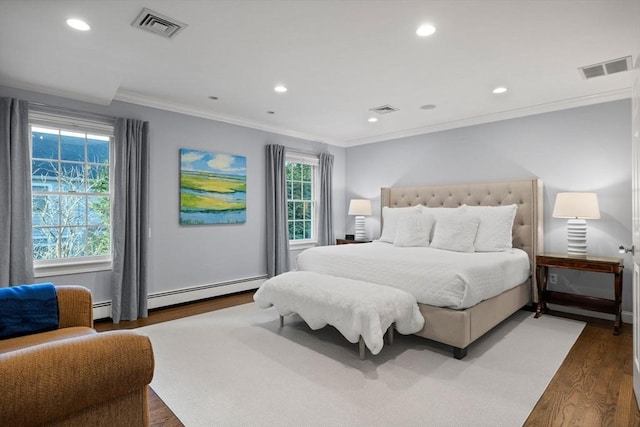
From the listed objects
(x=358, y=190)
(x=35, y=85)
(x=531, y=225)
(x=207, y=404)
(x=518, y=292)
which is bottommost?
(x=207, y=404)

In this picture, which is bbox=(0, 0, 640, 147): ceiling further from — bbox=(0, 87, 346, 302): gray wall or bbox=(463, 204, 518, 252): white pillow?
bbox=(463, 204, 518, 252): white pillow

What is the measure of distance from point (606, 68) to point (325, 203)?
4103 millimetres

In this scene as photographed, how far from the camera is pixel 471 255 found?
142 inches

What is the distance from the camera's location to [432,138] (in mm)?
5332

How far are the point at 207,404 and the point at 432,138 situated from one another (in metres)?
4.65

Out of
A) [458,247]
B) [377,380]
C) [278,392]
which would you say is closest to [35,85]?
[278,392]

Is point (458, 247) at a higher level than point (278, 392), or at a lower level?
higher

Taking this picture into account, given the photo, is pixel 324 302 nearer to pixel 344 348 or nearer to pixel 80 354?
pixel 344 348

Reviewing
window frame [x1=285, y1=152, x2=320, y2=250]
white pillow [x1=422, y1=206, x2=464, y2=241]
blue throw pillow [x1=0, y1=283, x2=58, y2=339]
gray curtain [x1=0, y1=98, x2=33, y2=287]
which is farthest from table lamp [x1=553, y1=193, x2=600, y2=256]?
gray curtain [x1=0, y1=98, x2=33, y2=287]

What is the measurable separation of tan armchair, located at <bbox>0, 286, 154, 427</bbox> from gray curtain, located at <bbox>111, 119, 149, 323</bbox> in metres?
2.80

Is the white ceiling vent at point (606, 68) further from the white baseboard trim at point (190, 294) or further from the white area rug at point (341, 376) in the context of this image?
the white baseboard trim at point (190, 294)

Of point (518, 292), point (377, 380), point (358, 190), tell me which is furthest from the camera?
point (358, 190)

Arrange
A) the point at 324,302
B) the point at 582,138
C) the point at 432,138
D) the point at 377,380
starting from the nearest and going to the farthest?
the point at 377,380
the point at 324,302
the point at 582,138
the point at 432,138

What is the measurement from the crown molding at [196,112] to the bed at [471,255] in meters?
1.86
